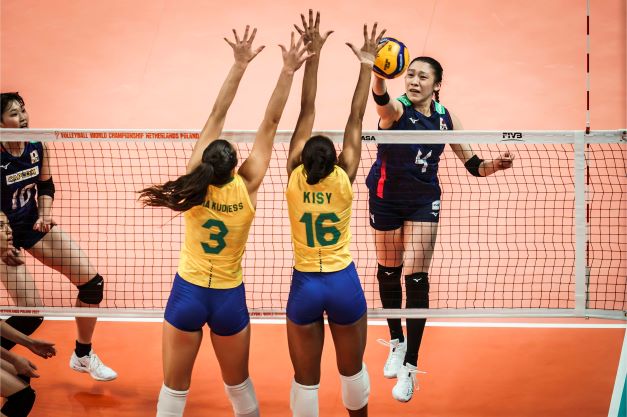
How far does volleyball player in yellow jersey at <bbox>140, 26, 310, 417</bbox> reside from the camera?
625 cm

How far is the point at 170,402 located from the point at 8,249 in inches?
80.8

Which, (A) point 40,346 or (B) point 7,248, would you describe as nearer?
(A) point 40,346

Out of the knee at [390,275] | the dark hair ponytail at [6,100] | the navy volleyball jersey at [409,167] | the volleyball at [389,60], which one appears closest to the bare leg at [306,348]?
the knee at [390,275]

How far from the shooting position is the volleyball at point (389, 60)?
7.34 m

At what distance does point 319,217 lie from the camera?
6395mm

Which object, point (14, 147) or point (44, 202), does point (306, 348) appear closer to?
point (44, 202)

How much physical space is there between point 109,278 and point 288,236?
2.24 metres

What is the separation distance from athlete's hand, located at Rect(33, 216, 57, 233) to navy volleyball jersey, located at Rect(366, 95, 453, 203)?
2980 millimetres

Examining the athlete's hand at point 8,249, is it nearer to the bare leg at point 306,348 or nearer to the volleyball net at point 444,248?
the volleyball net at point 444,248

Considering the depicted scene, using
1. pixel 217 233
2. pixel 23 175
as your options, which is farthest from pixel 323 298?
pixel 23 175

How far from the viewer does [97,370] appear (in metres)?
8.20

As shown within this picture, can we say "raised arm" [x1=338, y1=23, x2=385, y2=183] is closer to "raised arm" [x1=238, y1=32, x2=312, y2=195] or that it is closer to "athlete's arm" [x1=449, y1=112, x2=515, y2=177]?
"raised arm" [x1=238, y1=32, x2=312, y2=195]

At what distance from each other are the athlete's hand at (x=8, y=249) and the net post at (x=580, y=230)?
480cm

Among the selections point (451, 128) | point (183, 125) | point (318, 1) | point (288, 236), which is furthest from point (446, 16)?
point (451, 128)
